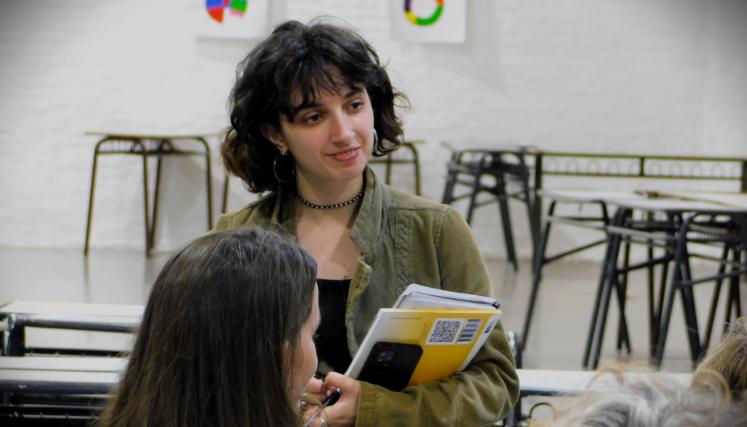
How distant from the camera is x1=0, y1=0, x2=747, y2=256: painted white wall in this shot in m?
8.12

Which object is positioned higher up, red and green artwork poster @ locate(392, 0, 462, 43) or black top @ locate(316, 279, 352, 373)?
red and green artwork poster @ locate(392, 0, 462, 43)

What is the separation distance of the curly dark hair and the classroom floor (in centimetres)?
251

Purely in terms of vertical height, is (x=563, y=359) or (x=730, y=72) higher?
(x=730, y=72)

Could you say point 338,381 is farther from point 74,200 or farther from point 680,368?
point 74,200

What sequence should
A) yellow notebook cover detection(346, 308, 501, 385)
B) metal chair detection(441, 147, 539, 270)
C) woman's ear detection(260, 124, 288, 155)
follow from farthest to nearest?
1. metal chair detection(441, 147, 539, 270)
2. woman's ear detection(260, 124, 288, 155)
3. yellow notebook cover detection(346, 308, 501, 385)

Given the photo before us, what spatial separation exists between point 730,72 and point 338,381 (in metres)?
7.24

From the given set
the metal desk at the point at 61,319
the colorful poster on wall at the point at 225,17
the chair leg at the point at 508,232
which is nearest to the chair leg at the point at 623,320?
the metal desk at the point at 61,319

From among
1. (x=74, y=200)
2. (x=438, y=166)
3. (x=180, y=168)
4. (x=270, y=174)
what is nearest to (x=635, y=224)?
(x=270, y=174)

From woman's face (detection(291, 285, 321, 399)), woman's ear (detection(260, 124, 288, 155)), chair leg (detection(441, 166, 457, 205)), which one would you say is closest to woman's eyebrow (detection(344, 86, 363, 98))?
woman's ear (detection(260, 124, 288, 155))

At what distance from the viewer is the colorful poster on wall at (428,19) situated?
816cm

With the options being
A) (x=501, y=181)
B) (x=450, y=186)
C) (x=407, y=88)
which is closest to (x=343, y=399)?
(x=501, y=181)

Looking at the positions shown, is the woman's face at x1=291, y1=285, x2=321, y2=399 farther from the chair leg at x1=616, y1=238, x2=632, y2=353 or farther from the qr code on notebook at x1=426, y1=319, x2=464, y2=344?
the chair leg at x1=616, y1=238, x2=632, y2=353

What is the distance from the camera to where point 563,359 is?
4.72m

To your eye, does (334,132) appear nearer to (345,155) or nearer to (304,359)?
(345,155)
